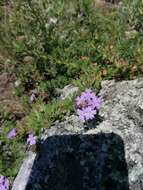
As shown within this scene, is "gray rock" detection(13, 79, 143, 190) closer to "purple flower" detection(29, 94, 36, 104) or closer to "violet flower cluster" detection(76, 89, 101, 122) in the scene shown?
"violet flower cluster" detection(76, 89, 101, 122)

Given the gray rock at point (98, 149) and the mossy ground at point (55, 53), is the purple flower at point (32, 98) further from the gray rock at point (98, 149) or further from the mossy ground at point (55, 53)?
the gray rock at point (98, 149)

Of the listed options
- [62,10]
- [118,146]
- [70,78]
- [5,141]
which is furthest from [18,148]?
[62,10]

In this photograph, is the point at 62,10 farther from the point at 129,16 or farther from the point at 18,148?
the point at 18,148

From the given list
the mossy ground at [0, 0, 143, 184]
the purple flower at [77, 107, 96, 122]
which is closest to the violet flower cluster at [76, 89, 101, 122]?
the purple flower at [77, 107, 96, 122]

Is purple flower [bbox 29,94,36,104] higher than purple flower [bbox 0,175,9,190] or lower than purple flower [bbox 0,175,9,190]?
higher

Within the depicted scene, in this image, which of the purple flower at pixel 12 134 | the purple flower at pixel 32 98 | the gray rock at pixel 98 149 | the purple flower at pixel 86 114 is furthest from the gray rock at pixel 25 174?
the purple flower at pixel 32 98

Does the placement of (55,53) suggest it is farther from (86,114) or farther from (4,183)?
(4,183)

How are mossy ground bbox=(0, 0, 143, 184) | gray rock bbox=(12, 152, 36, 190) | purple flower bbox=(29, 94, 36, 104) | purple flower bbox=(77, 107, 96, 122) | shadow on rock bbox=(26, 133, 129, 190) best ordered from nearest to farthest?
shadow on rock bbox=(26, 133, 129, 190)
gray rock bbox=(12, 152, 36, 190)
purple flower bbox=(77, 107, 96, 122)
mossy ground bbox=(0, 0, 143, 184)
purple flower bbox=(29, 94, 36, 104)

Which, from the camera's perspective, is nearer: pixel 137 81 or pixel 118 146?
pixel 118 146
